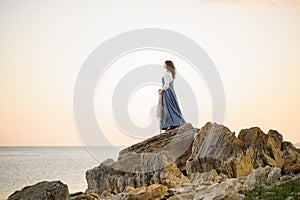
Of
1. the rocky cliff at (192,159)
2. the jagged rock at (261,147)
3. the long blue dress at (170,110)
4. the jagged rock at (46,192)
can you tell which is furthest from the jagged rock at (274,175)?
the long blue dress at (170,110)

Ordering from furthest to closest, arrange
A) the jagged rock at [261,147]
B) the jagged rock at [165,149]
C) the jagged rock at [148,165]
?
1. the jagged rock at [165,149]
2. the jagged rock at [261,147]
3. the jagged rock at [148,165]

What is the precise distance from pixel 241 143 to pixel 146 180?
300 centimetres

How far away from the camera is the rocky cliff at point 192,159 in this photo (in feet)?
59.7

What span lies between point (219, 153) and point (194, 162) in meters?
0.76

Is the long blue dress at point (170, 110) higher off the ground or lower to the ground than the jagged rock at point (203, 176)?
higher

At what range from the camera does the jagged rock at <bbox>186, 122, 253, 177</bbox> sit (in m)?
18.2

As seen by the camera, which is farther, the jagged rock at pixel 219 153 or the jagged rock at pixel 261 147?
the jagged rock at pixel 261 147

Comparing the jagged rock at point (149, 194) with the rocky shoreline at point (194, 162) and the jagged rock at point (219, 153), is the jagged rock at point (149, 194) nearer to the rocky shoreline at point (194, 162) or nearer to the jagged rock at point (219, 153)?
the rocky shoreline at point (194, 162)

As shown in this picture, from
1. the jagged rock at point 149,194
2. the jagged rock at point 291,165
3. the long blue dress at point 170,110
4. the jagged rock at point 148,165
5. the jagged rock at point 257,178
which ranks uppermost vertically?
the long blue dress at point 170,110

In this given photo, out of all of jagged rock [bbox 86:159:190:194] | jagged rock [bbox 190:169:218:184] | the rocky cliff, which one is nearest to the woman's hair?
the rocky cliff

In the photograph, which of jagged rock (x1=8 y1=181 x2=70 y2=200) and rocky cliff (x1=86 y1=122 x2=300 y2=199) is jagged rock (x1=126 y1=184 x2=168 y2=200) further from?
rocky cliff (x1=86 y1=122 x2=300 y2=199)

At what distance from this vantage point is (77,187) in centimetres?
4350

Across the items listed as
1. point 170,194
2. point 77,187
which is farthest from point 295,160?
point 77,187

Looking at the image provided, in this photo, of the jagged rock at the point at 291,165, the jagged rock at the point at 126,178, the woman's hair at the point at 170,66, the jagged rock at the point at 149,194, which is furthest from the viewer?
the woman's hair at the point at 170,66
